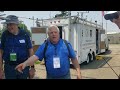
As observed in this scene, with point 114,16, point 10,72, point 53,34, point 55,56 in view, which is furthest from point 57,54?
point 114,16

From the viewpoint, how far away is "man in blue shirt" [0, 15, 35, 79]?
3406mm

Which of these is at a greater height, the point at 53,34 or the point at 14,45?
the point at 53,34

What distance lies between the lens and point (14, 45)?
3424 millimetres

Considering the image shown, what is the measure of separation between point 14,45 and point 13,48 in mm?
44

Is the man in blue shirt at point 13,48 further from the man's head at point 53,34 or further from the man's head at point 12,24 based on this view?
the man's head at point 53,34

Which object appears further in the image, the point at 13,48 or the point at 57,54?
the point at 13,48

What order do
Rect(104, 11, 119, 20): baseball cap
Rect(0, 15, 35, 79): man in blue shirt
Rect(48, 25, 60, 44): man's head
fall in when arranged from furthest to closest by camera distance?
Rect(0, 15, 35, 79): man in blue shirt, Rect(48, 25, 60, 44): man's head, Rect(104, 11, 119, 20): baseball cap

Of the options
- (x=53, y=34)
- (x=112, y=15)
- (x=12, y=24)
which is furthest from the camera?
(x=12, y=24)

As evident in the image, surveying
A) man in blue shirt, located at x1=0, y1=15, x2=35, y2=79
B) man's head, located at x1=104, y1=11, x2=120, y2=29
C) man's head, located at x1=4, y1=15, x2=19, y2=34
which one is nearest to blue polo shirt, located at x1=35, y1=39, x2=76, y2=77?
man in blue shirt, located at x1=0, y1=15, x2=35, y2=79

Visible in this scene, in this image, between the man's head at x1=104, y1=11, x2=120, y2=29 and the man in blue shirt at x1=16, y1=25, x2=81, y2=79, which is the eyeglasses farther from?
the man in blue shirt at x1=16, y1=25, x2=81, y2=79

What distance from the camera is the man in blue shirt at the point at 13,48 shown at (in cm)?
341

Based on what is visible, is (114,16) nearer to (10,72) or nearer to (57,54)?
(57,54)
